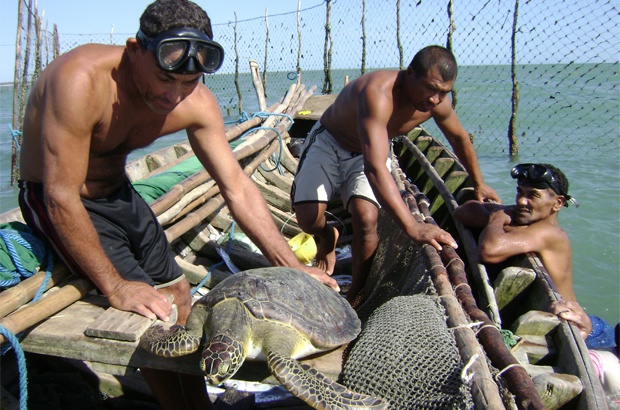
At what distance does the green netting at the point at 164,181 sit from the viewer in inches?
159

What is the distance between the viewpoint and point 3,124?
2328 cm

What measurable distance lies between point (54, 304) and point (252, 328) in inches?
34.0

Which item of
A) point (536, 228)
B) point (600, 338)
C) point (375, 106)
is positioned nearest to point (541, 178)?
point (536, 228)

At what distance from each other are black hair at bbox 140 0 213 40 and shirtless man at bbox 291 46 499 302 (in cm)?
159

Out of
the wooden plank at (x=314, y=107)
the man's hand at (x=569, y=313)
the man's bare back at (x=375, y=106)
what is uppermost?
the man's bare back at (x=375, y=106)

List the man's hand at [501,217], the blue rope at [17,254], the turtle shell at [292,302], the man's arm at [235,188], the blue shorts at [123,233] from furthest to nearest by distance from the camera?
the man's hand at [501,217]
the man's arm at [235,188]
the blue shorts at [123,233]
the blue rope at [17,254]
the turtle shell at [292,302]

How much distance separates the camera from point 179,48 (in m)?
2.07

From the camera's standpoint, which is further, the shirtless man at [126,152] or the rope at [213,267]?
the rope at [213,267]

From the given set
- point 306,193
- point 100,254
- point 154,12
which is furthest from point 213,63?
point 306,193

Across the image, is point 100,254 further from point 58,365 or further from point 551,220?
point 551,220

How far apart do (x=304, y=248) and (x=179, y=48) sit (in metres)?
2.64

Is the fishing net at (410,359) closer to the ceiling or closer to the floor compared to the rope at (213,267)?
closer to the ceiling

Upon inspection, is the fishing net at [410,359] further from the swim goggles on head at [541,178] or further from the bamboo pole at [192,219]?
the bamboo pole at [192,219]

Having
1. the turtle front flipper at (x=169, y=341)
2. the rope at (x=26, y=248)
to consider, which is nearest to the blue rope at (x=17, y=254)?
the rope at (x=26, y=248)
